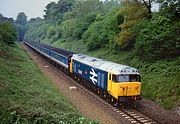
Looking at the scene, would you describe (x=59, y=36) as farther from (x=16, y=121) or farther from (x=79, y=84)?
(x=16, y=121)

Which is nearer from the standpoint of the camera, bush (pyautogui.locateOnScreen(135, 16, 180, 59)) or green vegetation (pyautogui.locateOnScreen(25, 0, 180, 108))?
green vegetation (pyautogui.locateOnScreen(25, 0, 180, 108))

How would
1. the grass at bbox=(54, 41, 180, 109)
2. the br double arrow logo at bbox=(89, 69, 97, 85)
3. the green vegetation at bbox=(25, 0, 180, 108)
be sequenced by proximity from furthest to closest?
the br double arrow logo at bbox=(89, 69, 97, 85), the green vegetation at bbox=(25, 0, 180, 108), the grass at bbox=(54, 41, 180, 109)

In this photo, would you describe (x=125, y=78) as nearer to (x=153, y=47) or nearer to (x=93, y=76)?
(x=93, y=76)

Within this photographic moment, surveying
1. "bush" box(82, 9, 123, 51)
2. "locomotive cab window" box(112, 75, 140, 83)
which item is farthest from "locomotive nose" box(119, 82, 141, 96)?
"bush" box(82, 9, 123, 51)

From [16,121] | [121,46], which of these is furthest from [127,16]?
[16,121]

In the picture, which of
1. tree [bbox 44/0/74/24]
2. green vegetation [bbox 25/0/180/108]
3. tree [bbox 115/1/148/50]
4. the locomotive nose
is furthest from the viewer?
tree [bbox 44/0/74/24]

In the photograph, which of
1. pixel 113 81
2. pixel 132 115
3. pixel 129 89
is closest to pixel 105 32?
pixel 113 81

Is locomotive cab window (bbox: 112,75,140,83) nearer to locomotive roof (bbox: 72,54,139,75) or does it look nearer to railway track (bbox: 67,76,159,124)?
locomotive roof (bbox: 72,54,139,75)

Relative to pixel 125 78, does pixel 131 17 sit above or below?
above

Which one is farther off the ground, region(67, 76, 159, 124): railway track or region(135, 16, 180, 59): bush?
region(135, 16, 180, 59): bush

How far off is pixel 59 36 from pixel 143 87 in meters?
77.4

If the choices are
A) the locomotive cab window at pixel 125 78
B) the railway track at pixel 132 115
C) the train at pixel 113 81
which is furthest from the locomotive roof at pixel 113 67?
the railway track at pixel 132 115

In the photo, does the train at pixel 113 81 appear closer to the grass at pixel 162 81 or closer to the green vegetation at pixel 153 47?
the grass at pixel 162 81


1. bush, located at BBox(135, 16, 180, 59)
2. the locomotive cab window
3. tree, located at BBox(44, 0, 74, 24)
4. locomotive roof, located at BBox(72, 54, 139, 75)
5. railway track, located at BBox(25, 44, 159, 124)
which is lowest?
railway track, located at BBox(25, 44, 159, 124)
